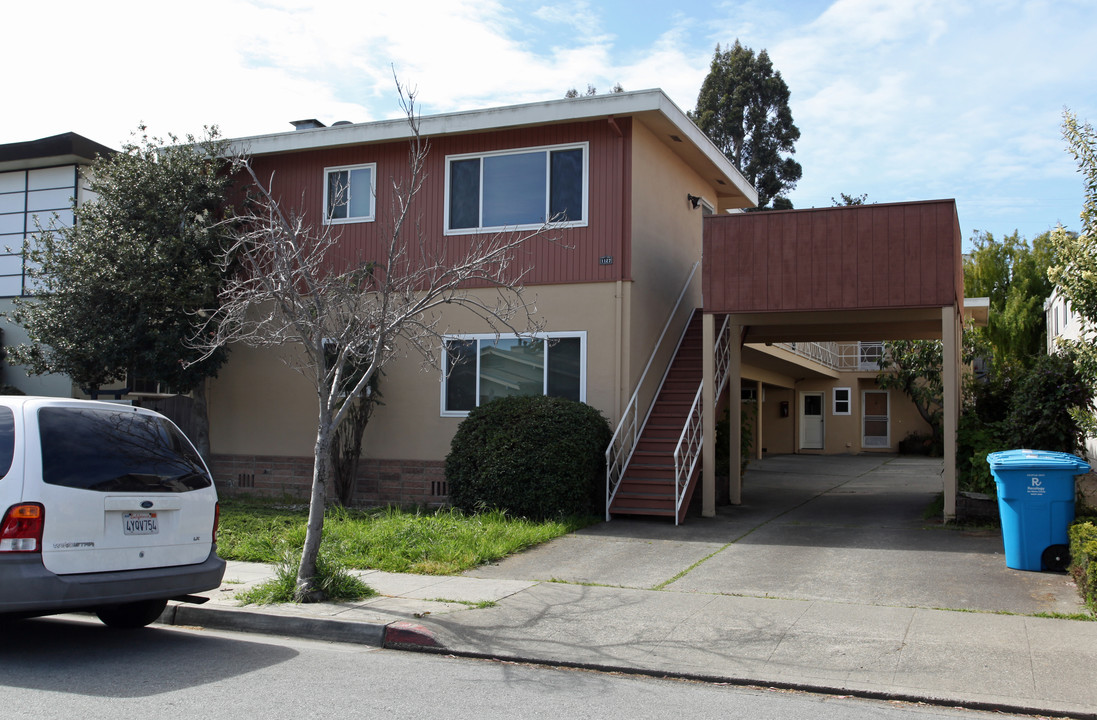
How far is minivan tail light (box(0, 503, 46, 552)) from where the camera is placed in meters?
5.61

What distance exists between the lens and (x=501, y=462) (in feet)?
38.2

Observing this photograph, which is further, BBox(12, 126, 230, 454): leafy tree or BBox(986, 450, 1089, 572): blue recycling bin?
BBox(12, 126, 230, 454): leafy tree

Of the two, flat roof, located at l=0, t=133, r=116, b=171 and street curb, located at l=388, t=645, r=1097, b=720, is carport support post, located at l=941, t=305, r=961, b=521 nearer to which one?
street curb, located at l=388, t=645, r=1097, b=720

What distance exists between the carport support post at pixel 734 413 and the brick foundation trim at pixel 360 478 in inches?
171

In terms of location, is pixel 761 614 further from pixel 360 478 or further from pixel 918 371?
pixel 918 371

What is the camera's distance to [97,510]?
19.6ft

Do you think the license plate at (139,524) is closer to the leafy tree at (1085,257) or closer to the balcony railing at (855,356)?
the leafy tree at (1085,257)

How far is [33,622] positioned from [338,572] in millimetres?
2349

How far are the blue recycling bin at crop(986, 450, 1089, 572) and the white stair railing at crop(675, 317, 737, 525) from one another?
12.5 ft

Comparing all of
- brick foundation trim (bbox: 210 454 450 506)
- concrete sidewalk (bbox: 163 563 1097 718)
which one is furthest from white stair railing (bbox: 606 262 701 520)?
concrete sidewalk (bbox: 163 563 1097 718)

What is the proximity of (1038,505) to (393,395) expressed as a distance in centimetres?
901

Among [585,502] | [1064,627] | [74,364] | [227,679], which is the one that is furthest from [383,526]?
[1064,627]

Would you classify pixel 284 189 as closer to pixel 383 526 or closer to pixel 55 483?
pixel 383 526

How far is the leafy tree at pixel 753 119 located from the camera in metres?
35.7
